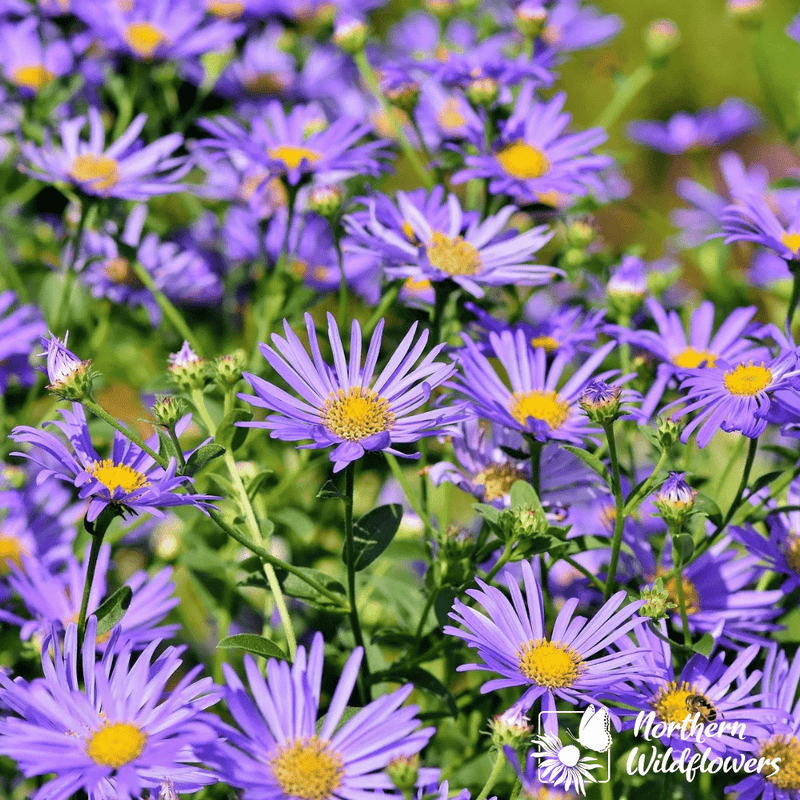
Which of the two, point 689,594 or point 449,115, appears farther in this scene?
point 449,115

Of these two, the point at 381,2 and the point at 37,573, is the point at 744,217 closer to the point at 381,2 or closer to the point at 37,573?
the point at 37,573

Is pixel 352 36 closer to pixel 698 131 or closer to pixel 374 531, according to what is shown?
pixel 374 531

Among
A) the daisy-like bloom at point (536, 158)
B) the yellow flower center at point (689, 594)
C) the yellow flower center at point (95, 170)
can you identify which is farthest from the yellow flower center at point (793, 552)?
the yellow flower center at point (95, 170)

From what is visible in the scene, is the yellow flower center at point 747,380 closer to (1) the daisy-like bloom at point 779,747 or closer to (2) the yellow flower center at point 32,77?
(1) the daisy-like bloom at point 779,747

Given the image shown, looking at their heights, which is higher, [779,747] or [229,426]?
[229,426]

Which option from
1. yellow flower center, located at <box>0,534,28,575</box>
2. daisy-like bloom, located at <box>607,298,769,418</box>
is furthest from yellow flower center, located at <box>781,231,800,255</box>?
yellow flower center, located at <box>0,534,28,575</box>

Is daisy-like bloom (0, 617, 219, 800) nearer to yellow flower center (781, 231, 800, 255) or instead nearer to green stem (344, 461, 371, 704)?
green stem (344, 461, 371, 704)
